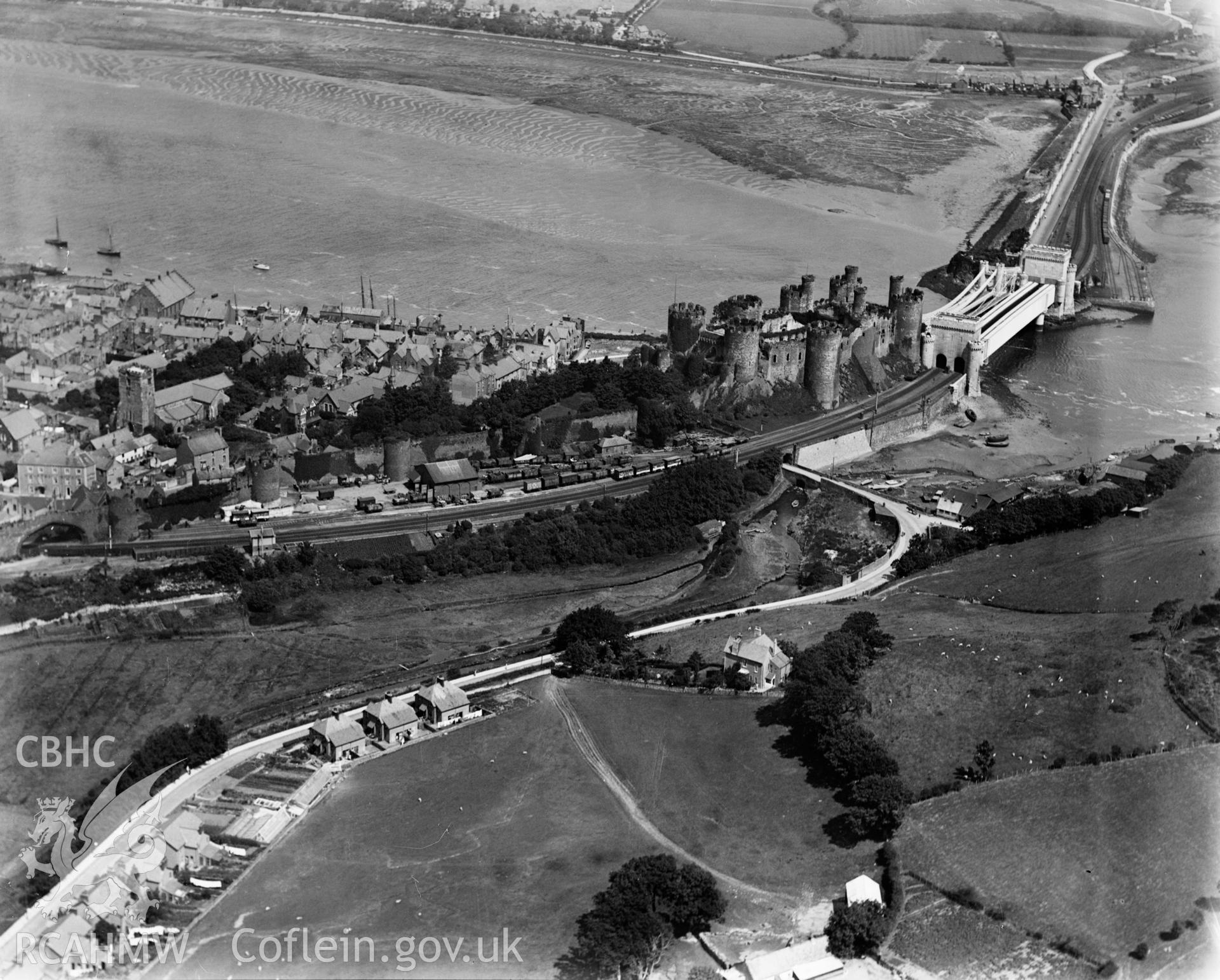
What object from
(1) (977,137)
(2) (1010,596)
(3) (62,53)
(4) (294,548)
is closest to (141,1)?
(3) (62,53)

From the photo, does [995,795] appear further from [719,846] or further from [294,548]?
[294,548]

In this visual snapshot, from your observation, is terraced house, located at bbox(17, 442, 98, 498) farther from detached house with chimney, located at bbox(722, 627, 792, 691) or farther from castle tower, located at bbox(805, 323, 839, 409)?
castle tower, located at bbox(805, 323, 839, 409)

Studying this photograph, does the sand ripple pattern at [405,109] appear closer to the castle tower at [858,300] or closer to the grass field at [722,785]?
the castle tower at [858,300]

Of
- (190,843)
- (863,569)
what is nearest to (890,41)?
(863,569)

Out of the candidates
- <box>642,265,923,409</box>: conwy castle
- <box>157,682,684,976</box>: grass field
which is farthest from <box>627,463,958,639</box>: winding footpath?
<box>157,682,684,976</box>: grass field

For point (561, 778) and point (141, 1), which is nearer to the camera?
point (561, 778)

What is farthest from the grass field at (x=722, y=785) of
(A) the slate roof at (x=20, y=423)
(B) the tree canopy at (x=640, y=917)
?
(A) the slate roof at (x=20, y=423)
